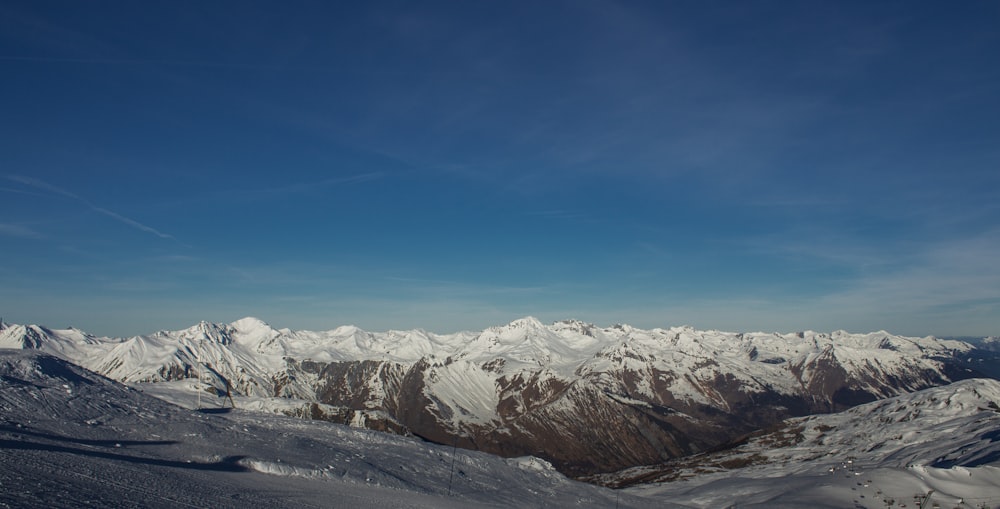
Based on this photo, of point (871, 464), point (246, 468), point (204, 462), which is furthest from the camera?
point (871, 464)

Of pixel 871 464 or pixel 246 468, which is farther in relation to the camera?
pixel 871 464

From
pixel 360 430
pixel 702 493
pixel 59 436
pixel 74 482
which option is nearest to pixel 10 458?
pixel 74 482

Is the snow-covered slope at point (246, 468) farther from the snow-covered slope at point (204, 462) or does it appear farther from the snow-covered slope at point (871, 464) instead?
the snow-covered slope at point (871, 464)

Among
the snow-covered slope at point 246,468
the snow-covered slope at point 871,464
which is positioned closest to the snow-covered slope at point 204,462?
the snow-covered slope at point 246,468

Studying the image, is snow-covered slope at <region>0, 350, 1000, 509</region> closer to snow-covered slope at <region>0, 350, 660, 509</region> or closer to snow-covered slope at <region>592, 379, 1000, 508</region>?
snow-covered slope at <region>0, 350, 660, 509</region>

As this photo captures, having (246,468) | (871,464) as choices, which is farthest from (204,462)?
(871,464)

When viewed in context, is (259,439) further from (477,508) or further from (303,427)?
(477,508)

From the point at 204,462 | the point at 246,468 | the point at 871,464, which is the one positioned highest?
the point at 204,462

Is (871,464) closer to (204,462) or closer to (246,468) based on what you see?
(246,468)
